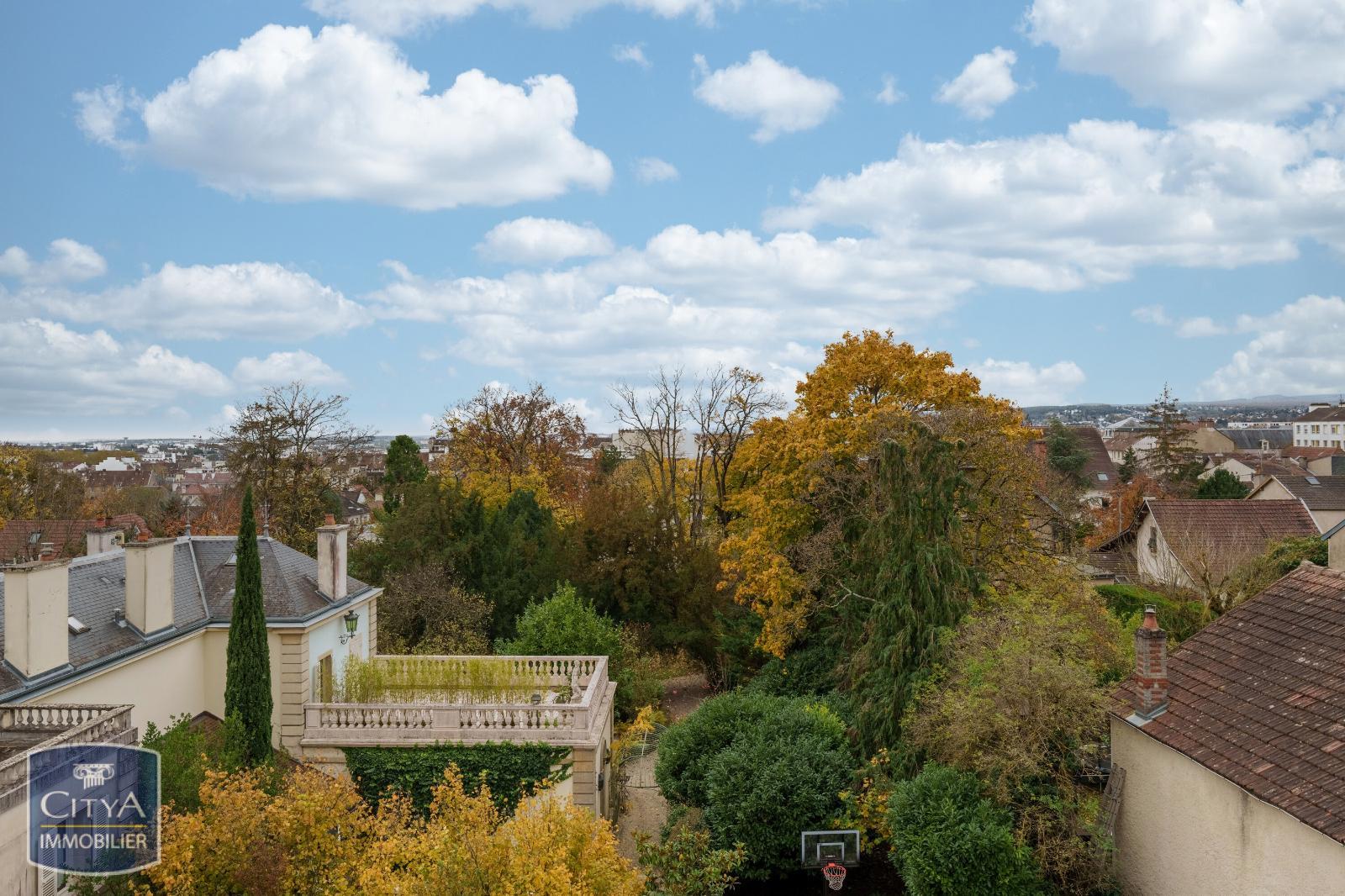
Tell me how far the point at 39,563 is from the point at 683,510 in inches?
1225

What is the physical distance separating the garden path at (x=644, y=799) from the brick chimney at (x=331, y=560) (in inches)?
343

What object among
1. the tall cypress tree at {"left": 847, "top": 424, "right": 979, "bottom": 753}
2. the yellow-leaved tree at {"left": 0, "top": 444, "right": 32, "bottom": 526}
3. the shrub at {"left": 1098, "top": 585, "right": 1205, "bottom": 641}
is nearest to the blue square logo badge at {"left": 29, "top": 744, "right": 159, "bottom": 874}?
the tall cypress tree at {"left": 847, "top": 424, "right": 979, "bottom": 753}

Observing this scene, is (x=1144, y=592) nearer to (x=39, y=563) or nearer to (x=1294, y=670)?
(x=1294, y=670)

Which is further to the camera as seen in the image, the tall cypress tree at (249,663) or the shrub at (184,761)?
the tall cypress tree at (249,663)

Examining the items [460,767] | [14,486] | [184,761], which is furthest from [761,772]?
[14,486]

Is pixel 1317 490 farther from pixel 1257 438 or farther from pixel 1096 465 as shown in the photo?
pixel 1257 438

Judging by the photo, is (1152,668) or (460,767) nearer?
(1152,668)

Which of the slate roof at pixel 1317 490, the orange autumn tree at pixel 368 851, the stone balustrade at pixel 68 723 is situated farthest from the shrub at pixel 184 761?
the slate roof at pixel 1317 490

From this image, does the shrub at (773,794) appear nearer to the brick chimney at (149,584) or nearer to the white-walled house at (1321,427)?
the brick chimney at (149,584)

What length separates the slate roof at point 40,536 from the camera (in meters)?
42.8

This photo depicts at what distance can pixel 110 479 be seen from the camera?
332ft

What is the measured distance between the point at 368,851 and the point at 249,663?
7.41 metres

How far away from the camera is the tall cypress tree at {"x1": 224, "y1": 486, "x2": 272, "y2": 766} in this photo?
18.5 metres

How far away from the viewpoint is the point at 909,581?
62.8 feet
